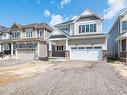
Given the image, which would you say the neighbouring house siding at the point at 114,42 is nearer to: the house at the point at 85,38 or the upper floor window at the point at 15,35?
the house at the point at 85,38

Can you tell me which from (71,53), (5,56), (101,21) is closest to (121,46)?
(101,21)

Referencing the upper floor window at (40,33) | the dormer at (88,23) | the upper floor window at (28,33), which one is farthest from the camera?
the upper floor window at (28,33)

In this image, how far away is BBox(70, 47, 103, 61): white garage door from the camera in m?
22.5

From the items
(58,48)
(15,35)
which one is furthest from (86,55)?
(15,35)

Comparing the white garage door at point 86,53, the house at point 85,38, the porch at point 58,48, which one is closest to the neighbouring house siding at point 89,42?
the house at point 85,38

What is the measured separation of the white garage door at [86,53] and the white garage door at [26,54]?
31.3 ft

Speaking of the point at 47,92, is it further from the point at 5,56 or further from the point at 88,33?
the point at 5,56

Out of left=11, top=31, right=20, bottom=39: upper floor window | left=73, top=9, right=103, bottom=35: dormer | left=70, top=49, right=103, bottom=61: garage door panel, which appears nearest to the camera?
left=70, top=49, right=103, bottom=61: garage door panel

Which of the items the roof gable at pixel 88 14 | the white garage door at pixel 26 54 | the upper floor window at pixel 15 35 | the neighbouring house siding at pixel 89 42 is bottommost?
the white garage door at pixel 26 54

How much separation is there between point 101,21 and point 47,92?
20.0 m

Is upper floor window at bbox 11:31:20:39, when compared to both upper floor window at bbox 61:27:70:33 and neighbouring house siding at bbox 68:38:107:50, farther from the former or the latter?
neighbouring house siding at bbox 68:38:107:50

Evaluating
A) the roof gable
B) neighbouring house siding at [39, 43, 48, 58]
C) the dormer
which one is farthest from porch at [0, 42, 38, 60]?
the roof gable

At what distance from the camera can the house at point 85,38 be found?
74.1ft

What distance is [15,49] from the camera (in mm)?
31375
